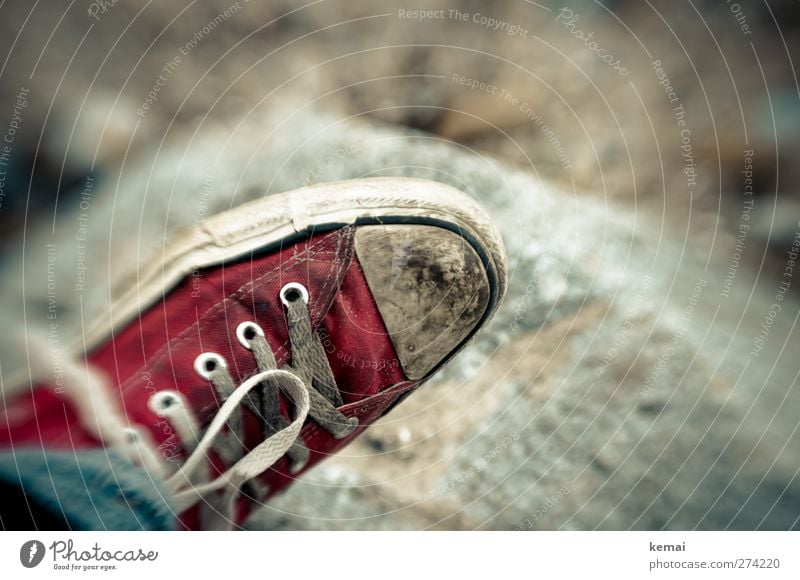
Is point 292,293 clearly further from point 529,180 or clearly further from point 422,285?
point 529,180

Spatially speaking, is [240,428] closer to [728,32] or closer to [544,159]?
[544,159]

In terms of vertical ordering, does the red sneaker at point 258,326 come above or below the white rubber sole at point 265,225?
below

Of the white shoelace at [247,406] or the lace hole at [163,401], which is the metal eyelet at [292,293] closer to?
the white shoelace at [247,406]

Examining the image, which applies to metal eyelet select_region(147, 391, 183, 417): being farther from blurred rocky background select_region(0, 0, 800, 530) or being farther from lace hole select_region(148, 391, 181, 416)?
blurred rocky background select_region(0, 0, 800, 530)

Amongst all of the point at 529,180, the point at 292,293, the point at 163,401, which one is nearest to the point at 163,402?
the point at 163,401

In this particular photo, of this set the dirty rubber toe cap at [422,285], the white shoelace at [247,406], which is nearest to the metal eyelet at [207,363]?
the white shoelace at [247,406]

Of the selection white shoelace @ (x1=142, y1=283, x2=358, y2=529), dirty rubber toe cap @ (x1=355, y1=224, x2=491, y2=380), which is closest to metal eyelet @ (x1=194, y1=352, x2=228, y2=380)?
white shoelace @ (x1=142, y1=283, x2=358, y2=529)

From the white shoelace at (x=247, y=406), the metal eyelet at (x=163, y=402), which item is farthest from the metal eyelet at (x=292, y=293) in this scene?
the metal eyelet at (x=163, y=402)

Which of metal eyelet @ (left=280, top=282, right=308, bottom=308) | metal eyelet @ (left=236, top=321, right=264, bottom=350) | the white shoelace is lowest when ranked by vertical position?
the white shoelace

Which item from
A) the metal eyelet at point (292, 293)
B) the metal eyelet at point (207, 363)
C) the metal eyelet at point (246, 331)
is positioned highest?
the metal eyelet at point (292, 293)
